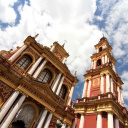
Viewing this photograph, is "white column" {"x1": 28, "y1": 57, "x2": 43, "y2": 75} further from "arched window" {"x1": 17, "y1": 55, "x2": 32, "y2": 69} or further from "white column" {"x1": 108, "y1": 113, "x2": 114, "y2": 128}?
"white column" {"x1": 108, "y1": 113, "x2": 114, "y2": 128}

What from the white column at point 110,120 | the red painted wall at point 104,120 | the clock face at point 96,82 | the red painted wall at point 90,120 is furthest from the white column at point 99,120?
the clock face at point 96,82

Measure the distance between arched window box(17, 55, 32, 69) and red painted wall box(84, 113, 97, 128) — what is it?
9504 millimetres

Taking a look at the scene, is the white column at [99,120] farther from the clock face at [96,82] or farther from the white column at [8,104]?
the white column at [8,104]

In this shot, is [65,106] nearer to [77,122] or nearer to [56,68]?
[77,122]

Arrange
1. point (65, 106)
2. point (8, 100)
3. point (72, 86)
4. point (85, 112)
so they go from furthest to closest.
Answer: point (72, 86) → point (65, 106) → point (85, 112) → point (8, 100)

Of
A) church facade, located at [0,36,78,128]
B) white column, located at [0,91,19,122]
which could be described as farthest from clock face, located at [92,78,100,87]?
white column, located at [0,91,19,122]

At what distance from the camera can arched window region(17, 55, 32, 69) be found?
13633mm

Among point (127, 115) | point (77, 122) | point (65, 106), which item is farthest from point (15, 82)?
point (127, 115)

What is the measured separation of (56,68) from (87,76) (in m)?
5.88

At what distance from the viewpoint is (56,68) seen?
1694 cm

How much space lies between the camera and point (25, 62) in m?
14.3

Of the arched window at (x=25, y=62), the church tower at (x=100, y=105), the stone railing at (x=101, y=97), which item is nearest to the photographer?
the church tower at (x=100, y=105)

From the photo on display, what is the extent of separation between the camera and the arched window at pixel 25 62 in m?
13.6

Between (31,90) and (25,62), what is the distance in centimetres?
404
